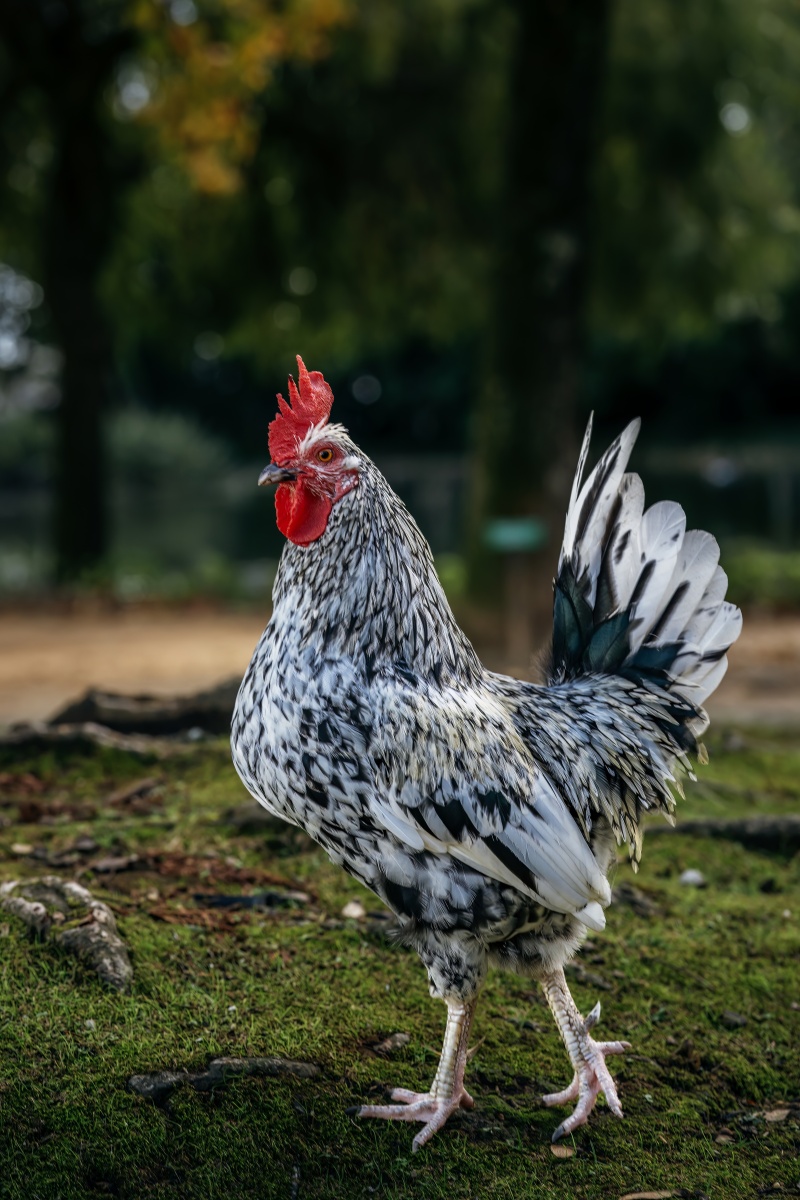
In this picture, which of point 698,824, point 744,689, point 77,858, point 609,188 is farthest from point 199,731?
point 609,188

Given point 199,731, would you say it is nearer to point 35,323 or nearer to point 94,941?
point 94,941

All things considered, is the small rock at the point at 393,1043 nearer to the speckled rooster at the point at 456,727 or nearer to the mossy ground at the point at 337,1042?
the mossy ground at the point at 337,1042

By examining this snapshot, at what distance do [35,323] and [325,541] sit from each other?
2467cm

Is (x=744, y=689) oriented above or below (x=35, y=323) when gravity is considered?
below

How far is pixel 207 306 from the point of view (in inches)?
650

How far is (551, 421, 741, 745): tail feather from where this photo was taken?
→ 3.59 m

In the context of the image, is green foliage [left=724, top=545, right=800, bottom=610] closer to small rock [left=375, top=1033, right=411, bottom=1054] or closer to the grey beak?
small rock [left=375, top=1033, right=411, bottom=1054]

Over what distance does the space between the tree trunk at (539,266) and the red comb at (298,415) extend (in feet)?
21.1

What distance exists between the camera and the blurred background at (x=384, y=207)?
9.58 meters

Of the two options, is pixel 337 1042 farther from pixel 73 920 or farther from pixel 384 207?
pixel 384 207

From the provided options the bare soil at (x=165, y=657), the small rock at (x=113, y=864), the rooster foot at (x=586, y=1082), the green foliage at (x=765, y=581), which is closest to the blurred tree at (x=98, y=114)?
the bare soil at (x=165, y=657)

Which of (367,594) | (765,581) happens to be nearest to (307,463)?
(367,594)

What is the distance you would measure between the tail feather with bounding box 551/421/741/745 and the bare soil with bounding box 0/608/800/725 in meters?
4.11

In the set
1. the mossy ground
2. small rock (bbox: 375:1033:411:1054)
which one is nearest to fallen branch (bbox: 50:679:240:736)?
the mossy ground
